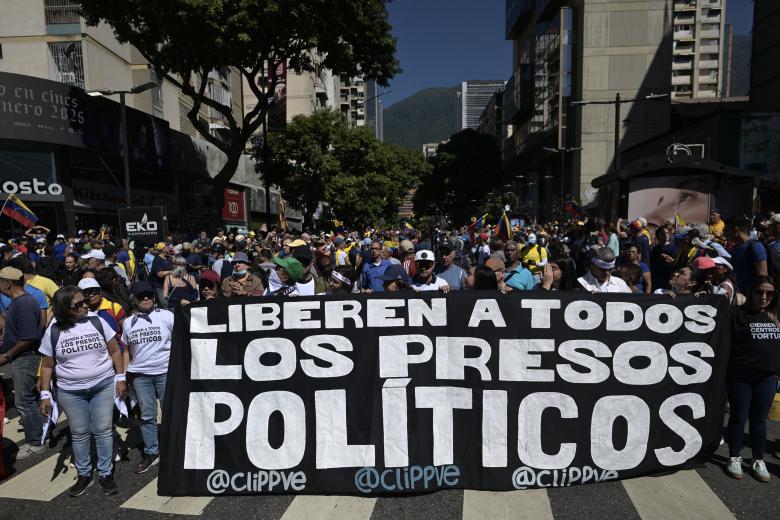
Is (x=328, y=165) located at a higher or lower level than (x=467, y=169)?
lower

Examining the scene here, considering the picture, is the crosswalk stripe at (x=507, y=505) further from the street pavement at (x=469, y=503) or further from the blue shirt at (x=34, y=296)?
the blue shirt at (x=34, y=296)

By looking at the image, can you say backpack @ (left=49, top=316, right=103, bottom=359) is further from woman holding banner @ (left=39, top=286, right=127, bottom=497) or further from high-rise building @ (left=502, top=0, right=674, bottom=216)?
high-rise building @ (left=502, top=0, right=674, bottom=216)

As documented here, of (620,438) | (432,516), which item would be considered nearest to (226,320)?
(432,516)

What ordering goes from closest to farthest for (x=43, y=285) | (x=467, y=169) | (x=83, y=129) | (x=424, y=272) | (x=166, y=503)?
(x=166, y=503)
(x=424, y=272)
(x=43, y=285)
(x=83, y=129)
(x=467, y=169)

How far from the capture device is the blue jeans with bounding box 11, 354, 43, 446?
214 inches

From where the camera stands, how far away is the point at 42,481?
4.82m

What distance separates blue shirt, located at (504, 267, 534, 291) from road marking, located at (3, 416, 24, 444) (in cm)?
623

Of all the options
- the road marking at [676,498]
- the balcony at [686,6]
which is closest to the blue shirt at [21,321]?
the road marking at [676,498]

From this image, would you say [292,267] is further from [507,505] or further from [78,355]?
[507,505]

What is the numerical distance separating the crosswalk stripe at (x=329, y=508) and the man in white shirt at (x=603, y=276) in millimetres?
3308

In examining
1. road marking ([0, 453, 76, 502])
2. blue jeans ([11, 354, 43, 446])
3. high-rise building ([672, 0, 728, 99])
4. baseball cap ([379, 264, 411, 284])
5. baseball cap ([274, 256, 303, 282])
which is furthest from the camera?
high-rise building ([672, 0, 728, 99])

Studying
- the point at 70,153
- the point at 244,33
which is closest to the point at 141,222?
the point at 244,33

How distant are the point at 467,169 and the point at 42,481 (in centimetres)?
6479

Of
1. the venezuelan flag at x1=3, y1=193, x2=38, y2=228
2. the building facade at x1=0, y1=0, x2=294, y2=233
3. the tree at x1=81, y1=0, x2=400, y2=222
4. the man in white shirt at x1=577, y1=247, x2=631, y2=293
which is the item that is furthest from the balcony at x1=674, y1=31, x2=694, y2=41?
the man in white shirt at x1=577, y1=247, x2=631, y2=293
